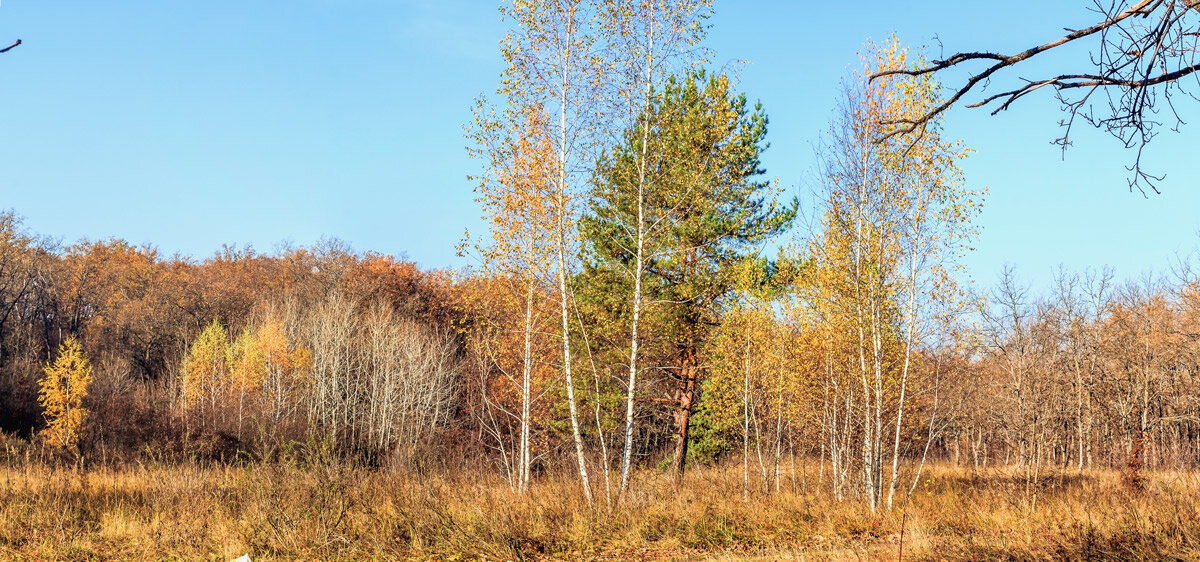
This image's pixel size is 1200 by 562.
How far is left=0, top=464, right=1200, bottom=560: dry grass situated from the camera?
8992mm

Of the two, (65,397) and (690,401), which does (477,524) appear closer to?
(690,401)

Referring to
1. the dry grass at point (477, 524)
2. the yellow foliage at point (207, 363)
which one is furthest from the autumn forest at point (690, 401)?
the yellow foliage at point (207, 363)

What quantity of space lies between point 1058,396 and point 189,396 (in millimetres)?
42950

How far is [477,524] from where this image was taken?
985 cm

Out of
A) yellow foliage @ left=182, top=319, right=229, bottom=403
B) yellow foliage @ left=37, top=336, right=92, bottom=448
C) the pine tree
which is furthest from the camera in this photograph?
yellow foliage @ left=182, top=319, right=229, bottom=403

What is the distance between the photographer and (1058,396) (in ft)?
89.6

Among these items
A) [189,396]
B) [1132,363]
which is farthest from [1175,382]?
[189,396]

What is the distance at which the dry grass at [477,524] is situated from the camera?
29.5 ft

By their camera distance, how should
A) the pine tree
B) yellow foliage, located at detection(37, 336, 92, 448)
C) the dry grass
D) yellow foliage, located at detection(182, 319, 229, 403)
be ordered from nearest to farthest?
the dry grass < the pine tree < yellow foliage, located at detection(37, 336, 92, 448) < yellow foliage, located at detection(182, 319, 229, 403)

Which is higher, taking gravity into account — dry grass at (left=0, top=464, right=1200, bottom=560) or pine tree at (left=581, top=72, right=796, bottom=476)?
pine tree at (left=581, top=72, right=796, bottom=476)

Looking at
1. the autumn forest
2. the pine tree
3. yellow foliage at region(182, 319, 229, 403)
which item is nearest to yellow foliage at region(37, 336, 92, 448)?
the autumn forest

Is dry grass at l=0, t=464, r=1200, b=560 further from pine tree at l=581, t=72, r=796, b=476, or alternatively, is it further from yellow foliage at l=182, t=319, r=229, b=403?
yellow foliage at l=182, t=319, r=229, b=403

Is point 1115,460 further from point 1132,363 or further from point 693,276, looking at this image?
point 693,276

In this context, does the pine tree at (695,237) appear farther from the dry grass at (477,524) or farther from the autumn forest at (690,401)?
the dry grass at (477,524)
